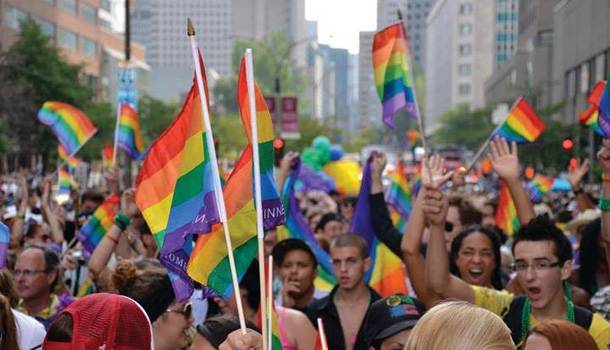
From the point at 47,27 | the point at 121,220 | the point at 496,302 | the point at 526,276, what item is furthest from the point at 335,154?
the point at 47,27

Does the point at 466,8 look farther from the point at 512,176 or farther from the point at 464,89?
the point at 512,176

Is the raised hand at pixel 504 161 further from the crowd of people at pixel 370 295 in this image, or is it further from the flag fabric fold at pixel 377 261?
the flag fabric fold at pixel 377 261

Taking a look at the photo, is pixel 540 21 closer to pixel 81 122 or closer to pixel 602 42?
pixel 602 42

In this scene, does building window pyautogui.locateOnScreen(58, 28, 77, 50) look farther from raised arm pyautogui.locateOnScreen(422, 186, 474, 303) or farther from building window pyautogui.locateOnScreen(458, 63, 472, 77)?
building window pyautogui.locateOnScreen(458, 63, 472, 77)

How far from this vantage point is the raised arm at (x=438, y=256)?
549cm

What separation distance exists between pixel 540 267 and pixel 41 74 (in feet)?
105

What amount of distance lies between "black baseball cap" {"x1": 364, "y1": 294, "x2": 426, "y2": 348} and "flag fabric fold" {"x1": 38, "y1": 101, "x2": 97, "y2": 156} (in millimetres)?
8754

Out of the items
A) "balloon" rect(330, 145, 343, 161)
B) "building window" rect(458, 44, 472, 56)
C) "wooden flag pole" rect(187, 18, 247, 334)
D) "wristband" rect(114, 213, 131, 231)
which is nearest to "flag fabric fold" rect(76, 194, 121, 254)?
"wristband" rect(114, 213, 131, 231)

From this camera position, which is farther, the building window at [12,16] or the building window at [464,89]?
the building window at [464,89]

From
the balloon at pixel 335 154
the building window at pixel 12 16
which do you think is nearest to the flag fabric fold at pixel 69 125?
the balloon at pixel 335 154

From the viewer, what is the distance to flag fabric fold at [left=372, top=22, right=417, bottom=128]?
8.68 meters

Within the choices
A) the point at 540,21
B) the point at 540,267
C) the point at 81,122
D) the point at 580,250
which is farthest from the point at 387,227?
the point at 540,21

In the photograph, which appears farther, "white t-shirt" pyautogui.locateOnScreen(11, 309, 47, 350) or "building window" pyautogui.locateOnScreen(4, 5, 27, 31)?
"building window" pyautogui.locateOnScreen(4, 5, 27, 31)

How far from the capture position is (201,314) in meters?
6.53
